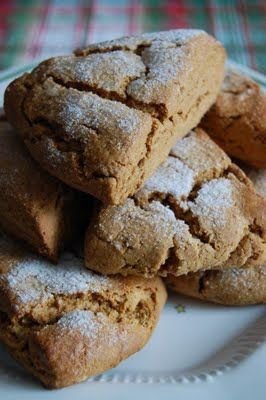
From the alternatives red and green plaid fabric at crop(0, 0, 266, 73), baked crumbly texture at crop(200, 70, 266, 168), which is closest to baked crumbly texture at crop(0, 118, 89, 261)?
baked crumbly texture at crop(200, 70, 266, 168)

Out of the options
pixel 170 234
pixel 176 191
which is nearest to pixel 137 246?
pixel 170 234

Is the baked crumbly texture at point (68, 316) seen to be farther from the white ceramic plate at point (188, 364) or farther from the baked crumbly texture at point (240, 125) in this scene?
the baked crumbly texture at point (240, 125)

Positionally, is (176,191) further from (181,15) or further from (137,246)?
(181,15)

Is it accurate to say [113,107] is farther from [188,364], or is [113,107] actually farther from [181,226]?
[188,364]

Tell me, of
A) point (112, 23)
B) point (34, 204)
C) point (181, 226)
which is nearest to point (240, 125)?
point (181, 226)

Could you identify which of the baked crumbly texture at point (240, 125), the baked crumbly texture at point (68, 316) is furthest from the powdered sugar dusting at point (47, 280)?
the baked crumbly texture at point (240, 125)

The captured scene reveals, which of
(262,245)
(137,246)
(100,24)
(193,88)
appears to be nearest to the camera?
(137,246)
